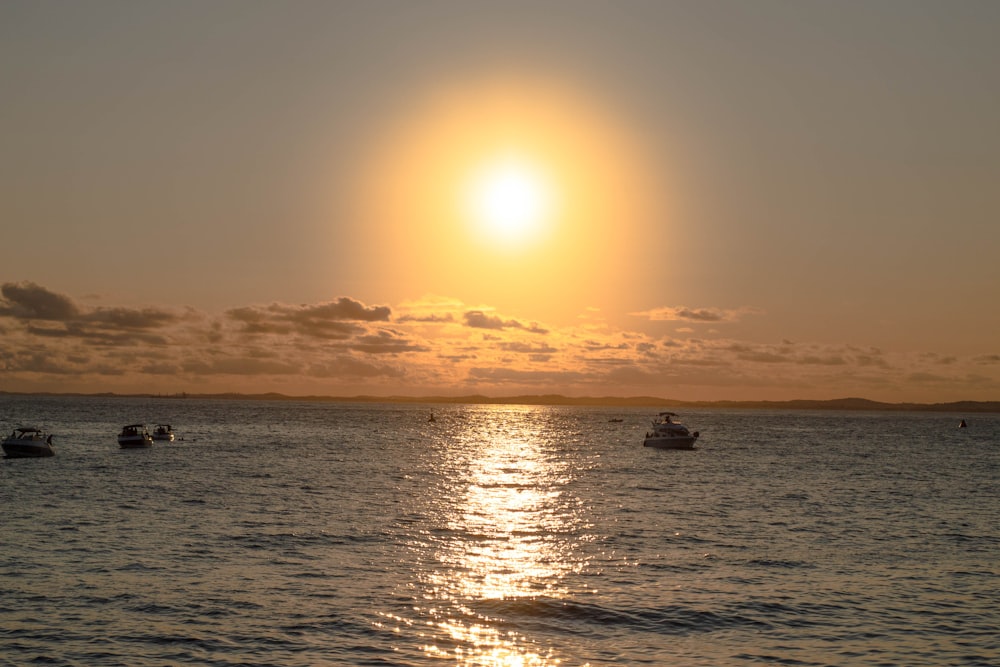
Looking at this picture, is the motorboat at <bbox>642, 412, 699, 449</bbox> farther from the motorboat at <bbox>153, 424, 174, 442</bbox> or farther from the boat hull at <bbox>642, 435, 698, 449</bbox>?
the motorboat at <bbox>153, 424, 174, 442</bbox>

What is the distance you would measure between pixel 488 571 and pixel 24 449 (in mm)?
83016

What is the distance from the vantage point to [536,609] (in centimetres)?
3544

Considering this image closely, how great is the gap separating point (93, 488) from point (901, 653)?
215ft

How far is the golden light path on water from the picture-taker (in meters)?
30.7

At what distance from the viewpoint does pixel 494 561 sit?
45.3 meters

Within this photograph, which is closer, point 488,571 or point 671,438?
point 488,571

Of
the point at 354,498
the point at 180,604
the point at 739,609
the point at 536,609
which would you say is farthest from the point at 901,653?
the point at 354,498

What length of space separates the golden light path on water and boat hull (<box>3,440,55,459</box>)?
5035 cm

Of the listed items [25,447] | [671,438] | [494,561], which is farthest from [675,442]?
[494,561]

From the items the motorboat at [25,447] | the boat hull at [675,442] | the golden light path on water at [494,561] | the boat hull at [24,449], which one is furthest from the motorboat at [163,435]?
the boat hull at [675,442]

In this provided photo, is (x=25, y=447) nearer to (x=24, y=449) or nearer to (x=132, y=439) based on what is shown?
(x=24, y=449)

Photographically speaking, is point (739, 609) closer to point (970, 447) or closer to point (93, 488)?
point (93, 488)

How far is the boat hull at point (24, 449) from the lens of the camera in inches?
4075

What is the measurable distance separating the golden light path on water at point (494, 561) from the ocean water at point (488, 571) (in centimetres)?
19
